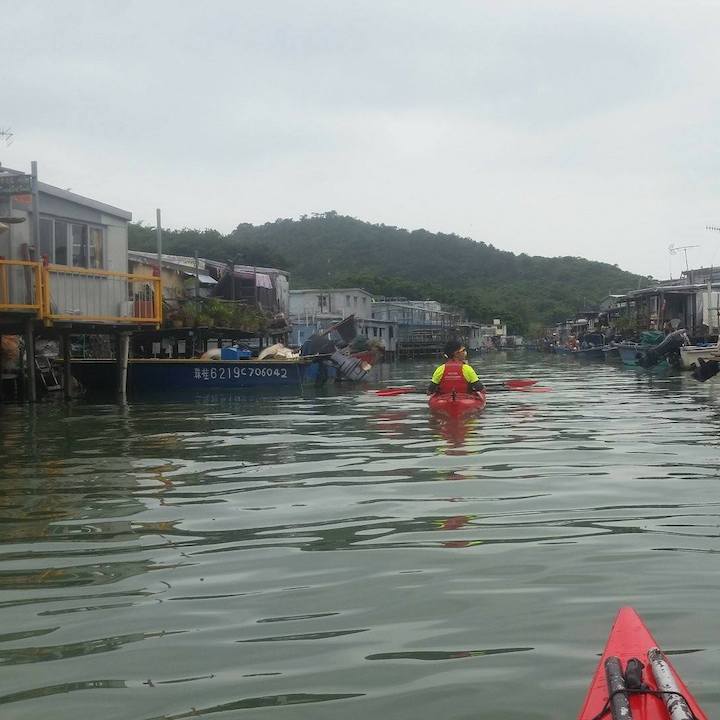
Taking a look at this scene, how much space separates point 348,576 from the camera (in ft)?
15.4

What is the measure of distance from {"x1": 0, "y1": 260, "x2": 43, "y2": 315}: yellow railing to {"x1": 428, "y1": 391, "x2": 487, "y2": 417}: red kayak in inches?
336

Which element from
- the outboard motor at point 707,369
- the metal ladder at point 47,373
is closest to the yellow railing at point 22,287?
the metal ladder at point 47,373

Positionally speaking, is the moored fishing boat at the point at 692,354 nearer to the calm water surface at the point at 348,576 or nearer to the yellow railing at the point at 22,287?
the calm water surface at the point at 348,576

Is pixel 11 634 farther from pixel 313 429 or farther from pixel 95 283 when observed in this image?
pixel 95 283

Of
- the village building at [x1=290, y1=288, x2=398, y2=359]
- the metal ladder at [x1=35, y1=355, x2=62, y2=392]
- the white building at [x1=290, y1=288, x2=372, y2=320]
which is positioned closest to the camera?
the metal ladder at [x1=35, y1=355, x2=62, y2=392]

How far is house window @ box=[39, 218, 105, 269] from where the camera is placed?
1870 cm

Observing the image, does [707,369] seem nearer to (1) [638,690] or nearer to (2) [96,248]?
(2) [96,248]

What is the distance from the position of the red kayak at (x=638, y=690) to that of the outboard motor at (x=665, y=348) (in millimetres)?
32547

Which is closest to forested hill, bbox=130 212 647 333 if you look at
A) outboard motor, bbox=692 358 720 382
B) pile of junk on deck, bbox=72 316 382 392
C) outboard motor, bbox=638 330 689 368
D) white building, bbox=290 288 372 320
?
white building, bbox=290 288 372 320

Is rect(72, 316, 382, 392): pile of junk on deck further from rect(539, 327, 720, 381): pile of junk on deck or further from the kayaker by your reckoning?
rect(539, 327, 720, 381): pile of junk on deck

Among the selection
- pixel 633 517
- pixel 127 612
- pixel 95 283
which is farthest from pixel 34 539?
pixel 95 283

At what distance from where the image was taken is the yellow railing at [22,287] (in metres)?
16.8

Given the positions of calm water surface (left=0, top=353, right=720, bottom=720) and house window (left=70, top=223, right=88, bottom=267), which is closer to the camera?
calm water surface (left=0, top=353, right=720, bottom=720)

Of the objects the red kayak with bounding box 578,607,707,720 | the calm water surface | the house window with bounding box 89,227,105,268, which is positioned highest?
the house window with bounding box 89,227,105,268
